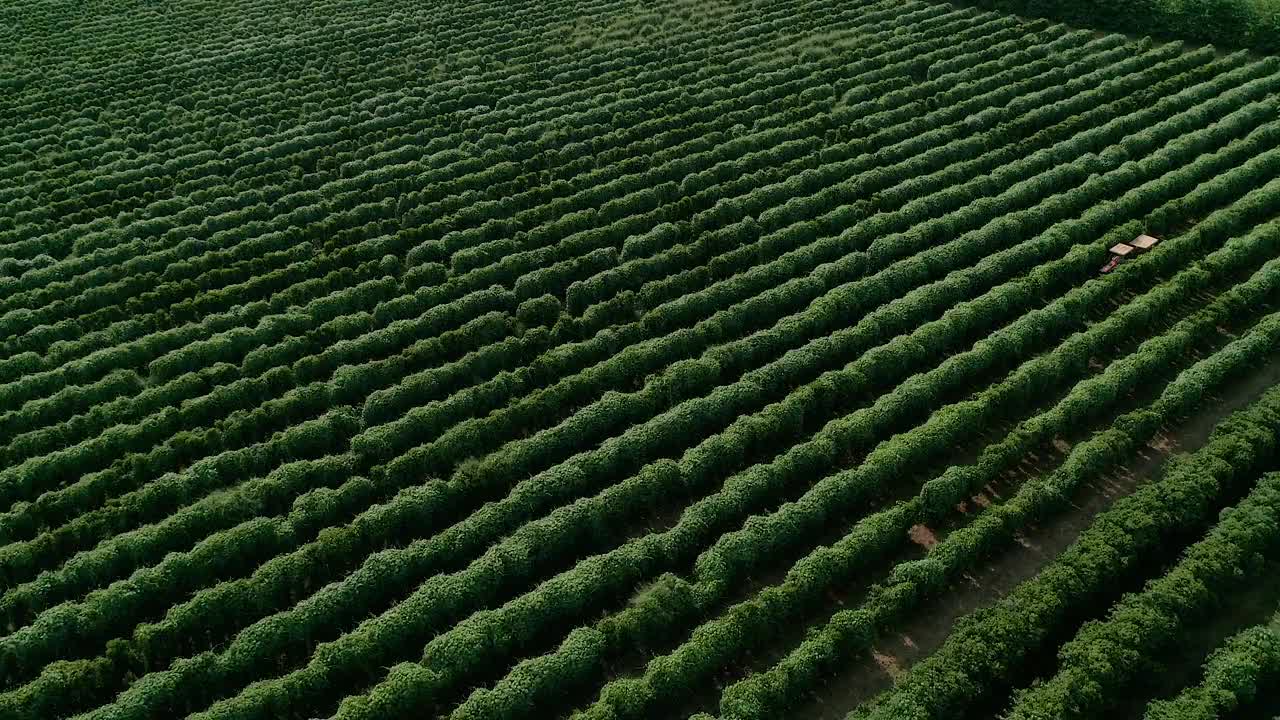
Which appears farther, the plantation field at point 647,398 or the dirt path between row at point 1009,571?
the dirt path between row at point 1009,571

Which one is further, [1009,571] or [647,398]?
[647,398]

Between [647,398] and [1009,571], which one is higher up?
[647,398]

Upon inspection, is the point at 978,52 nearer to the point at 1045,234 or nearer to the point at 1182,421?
the point at 1045,234

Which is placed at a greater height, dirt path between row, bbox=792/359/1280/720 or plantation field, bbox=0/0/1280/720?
plantation field, bbox=0/0/1280/720

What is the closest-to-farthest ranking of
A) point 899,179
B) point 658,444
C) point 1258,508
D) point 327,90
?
point 1258,508
point 658,444
point 899,179
point 327,90

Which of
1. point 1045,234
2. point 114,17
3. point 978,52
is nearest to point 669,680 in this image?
point 1045,234

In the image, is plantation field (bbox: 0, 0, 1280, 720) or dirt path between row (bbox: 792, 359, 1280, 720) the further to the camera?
dirt path between row (bbox: 792, 359, 1280, 720)

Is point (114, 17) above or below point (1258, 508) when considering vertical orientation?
above

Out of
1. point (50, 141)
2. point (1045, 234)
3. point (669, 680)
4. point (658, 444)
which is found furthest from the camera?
point (50, 141)
